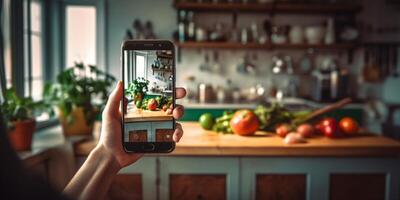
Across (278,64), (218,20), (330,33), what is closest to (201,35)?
(218,20)

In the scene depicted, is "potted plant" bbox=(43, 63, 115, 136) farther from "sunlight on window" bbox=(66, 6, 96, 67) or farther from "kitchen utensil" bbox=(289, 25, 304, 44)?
"kitchen utensil" bbox=(289, 25, 304, 44)

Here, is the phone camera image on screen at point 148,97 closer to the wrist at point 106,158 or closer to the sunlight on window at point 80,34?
the wrist at point 106,158

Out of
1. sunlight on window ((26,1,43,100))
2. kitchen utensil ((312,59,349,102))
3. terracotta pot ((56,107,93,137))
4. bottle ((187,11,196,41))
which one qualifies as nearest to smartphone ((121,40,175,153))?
terracotta pot ((56,107,93,137))

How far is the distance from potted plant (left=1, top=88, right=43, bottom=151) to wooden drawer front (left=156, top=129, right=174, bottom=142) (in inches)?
34.4

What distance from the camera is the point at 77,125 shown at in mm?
1759

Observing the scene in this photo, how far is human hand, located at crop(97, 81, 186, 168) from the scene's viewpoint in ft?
2.24

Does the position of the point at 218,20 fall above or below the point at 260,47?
above

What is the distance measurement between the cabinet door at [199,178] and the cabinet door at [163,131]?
813 mm

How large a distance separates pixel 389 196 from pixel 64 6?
8.64 feet

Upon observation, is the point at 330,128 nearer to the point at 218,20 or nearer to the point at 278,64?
the point at 278,64

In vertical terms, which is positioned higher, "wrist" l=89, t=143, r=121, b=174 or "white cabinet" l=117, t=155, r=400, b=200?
"wrist" l=89, t=143, r=121, b=174

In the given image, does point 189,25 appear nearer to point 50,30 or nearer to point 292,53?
point 292,53

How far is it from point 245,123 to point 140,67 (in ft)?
3.36

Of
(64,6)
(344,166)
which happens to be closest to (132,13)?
(64,6)
